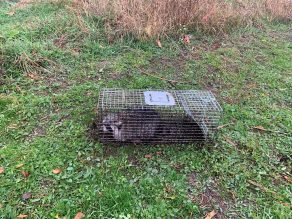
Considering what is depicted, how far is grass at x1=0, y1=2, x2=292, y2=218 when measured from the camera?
1982 mm

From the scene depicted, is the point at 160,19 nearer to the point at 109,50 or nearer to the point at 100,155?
the point at 109,50

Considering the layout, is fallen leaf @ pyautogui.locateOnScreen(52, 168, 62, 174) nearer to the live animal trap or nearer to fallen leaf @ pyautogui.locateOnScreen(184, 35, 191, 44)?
the live animal trap

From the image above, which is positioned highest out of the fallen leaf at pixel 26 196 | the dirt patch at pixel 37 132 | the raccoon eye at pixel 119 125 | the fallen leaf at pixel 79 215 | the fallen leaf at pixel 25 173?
the raccoon eye at pixel 119 125

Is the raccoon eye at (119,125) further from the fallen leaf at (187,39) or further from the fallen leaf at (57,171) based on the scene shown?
the fallen leaf at (187,39)

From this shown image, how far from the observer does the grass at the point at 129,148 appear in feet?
6.50

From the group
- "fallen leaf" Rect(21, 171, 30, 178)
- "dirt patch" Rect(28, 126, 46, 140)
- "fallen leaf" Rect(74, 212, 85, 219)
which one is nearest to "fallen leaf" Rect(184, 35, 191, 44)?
"dirt patch" Rect(28, 126, 46, 140)

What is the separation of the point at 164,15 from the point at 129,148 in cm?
270

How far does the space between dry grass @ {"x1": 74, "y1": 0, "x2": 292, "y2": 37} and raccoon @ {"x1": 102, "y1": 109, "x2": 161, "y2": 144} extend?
2.18 m

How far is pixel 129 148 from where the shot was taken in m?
2.41

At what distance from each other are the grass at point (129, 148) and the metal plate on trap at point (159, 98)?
0.40 metres

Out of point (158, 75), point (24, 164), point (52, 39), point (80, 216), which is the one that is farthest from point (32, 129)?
point (52, 39)

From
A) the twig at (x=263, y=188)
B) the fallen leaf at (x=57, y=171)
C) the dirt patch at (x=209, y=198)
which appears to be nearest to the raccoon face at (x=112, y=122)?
the fallen leaf at (x=57, y=171)

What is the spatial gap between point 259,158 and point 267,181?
25cm

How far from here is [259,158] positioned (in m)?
2.42
